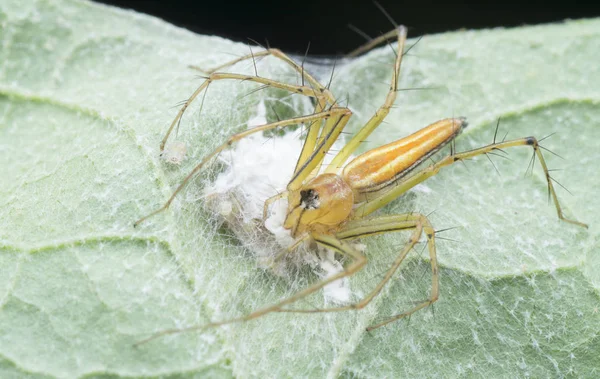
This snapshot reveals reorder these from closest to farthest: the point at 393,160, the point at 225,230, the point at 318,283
Result: the point at 318,283 → the point at 225,230 → the point at 393,160

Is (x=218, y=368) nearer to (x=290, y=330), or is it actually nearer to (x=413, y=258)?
(x=290, y=330)

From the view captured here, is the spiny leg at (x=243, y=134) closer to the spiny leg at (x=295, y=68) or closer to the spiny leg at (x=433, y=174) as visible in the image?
the spiny leg at (x=295, y=68)

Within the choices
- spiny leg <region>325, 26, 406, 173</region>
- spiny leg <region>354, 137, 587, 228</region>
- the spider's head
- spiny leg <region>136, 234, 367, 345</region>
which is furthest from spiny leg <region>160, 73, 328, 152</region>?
spiny leg <region>136, 234, 367, 345</region>

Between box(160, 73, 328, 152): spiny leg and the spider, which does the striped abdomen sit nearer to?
the spider

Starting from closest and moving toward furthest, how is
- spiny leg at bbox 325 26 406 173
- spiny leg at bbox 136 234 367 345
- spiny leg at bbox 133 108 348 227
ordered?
spiny leg at bbox 136 234 367 345 < spiny leg at bbox 133 108 348 227 < spiny leg at bbox 325 26 406 173

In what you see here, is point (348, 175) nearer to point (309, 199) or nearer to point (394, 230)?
point (309, 199)

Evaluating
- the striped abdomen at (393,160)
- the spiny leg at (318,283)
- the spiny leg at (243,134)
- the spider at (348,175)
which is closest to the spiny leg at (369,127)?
the spider at (348,175)

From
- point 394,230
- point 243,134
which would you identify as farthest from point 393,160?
point 243,134
